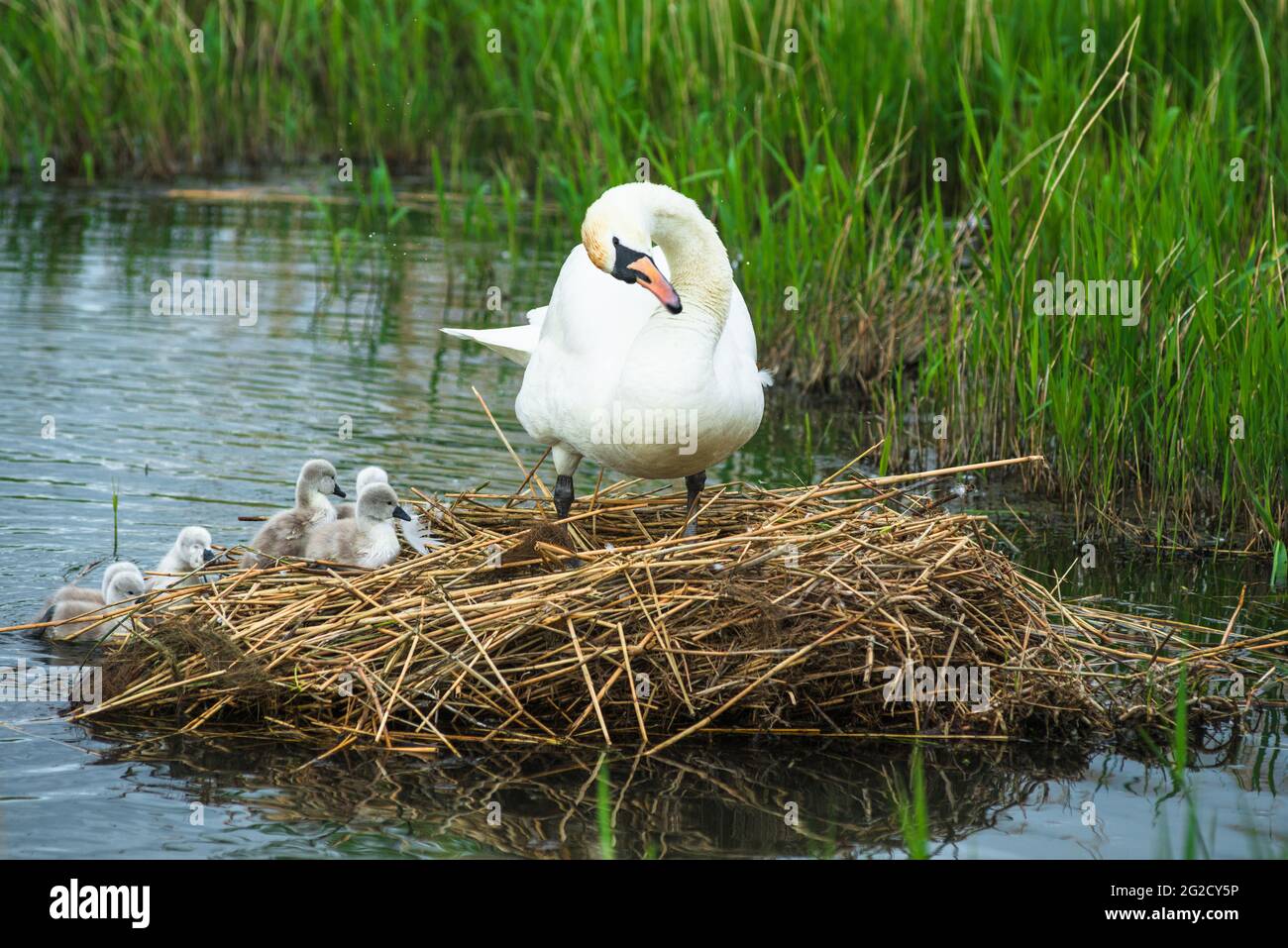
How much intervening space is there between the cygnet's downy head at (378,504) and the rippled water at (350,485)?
3.67 ft

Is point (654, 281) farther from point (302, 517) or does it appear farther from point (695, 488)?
point (302, 517)

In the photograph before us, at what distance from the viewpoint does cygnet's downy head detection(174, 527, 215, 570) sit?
613 cm

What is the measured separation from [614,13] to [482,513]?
313 inches

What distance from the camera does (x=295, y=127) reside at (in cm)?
1644

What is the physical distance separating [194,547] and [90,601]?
0.44 m

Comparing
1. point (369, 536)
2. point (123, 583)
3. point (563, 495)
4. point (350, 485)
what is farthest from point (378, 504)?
point (350, 485)

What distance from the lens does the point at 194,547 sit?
6160 millimetres

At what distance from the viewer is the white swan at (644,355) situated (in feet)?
17.4

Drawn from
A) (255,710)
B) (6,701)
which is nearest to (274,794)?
(255,710)

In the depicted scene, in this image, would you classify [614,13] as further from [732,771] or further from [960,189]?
[732,771]

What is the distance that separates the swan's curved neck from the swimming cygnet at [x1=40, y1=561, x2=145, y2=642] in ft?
7.10

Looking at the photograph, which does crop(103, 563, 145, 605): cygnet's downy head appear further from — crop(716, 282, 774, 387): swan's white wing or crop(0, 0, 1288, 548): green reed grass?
crop(0, 0, 1288, 548): green reed grass

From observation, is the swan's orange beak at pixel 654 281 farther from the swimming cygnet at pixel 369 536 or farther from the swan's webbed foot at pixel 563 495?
the swimming cygnet at pixel 369 536

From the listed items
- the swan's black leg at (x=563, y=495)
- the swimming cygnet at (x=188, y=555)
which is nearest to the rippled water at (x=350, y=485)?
the swimming cygnet at (x=188, y=555)
